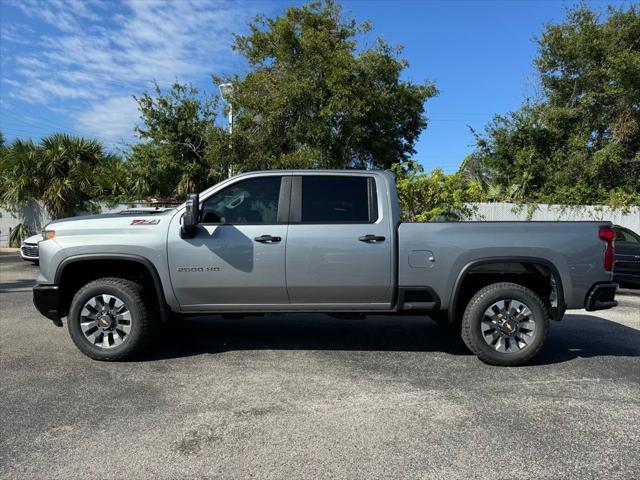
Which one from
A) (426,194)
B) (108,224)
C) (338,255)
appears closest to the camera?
(338,255)

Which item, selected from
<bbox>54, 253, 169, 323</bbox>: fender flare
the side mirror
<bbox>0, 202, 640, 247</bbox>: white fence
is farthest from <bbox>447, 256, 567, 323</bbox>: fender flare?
<bbox>0, 202, 640, 247</bbox>: white fence

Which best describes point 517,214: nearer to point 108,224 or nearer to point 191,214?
point 191,214

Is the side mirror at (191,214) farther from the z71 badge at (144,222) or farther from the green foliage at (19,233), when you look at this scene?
the green foliage at (19,233)

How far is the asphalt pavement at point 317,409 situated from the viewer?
3.30 metres

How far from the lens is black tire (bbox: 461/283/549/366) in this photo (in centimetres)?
517

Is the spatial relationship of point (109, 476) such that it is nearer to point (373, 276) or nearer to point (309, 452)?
point (309, 452)

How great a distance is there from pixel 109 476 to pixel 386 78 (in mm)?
16775

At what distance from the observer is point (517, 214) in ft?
56.7

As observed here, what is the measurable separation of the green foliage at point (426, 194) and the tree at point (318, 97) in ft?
9.56

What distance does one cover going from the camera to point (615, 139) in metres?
18.2

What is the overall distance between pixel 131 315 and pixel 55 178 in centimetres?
1577

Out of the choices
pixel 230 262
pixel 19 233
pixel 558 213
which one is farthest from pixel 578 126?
pixel 19 233

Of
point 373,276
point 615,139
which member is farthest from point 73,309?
point 615,139

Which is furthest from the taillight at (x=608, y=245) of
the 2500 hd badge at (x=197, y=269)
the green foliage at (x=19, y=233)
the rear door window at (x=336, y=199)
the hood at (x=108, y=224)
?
the green foliage at (x=19, y=233)
